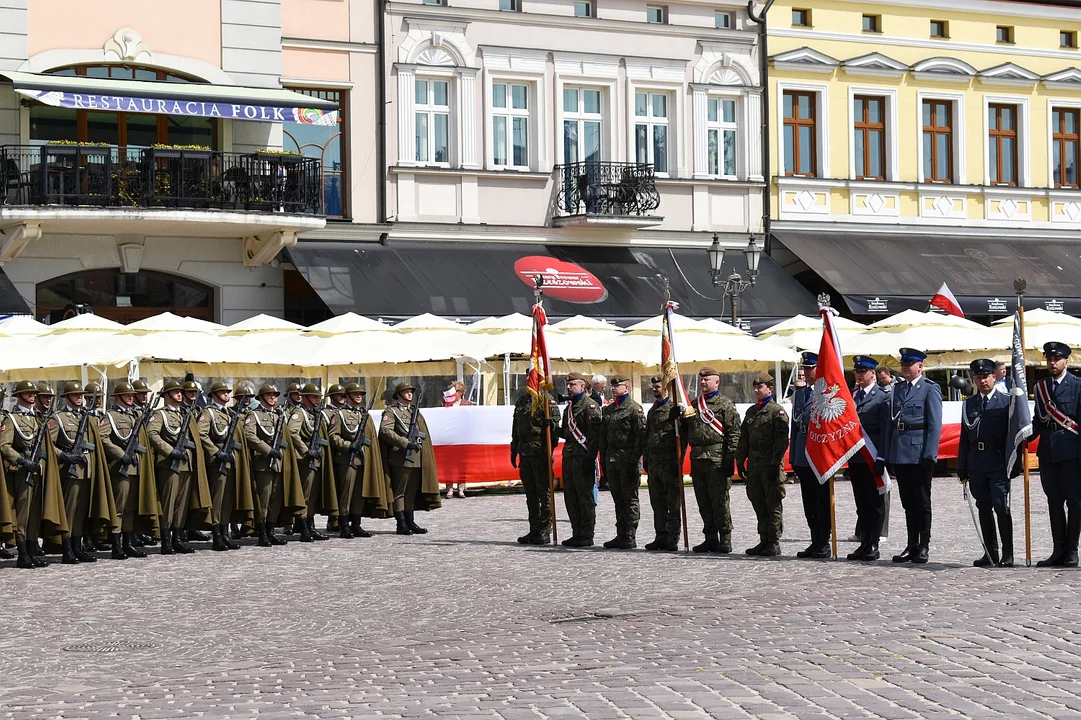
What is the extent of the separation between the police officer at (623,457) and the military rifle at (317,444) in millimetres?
3237

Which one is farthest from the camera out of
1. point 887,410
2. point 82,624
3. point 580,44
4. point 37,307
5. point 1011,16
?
point 1011,16

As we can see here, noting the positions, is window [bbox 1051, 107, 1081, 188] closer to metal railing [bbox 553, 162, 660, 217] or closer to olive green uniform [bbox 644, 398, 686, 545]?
metal railing [bbox 553, 162, 660, 217]

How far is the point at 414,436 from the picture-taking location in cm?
1903

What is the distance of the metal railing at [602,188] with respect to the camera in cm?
3319

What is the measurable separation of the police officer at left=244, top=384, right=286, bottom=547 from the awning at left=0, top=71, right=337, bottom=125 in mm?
11284

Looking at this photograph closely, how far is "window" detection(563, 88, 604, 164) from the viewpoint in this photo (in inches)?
1321

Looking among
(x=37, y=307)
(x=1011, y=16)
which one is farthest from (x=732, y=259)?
(x=37, y=307)

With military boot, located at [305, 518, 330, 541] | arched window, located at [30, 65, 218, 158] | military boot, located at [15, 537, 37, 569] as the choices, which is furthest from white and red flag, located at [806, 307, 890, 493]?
arched window, located at [30, 65, 218, 158]

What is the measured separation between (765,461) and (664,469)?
45.4 inches

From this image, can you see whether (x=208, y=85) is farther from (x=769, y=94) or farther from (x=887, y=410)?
(x=887, y=410)

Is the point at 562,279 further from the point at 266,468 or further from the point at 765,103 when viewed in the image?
the point at 266,468

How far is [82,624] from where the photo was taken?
11.9 meters

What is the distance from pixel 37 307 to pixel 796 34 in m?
16.2

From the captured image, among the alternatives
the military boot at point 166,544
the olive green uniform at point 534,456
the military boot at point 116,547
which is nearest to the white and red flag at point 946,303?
the olive green uniform at point 534,456
